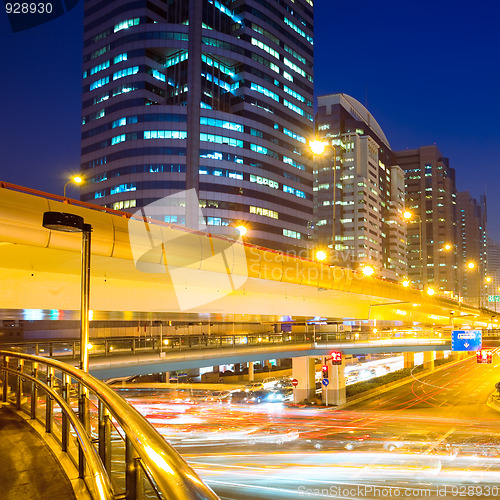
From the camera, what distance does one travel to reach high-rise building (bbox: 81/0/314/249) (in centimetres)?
10188

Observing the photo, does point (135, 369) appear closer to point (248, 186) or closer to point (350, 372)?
point (350, 372)

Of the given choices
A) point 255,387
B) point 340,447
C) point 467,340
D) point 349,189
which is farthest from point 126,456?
point 349,189

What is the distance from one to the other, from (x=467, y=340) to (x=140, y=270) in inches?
1339

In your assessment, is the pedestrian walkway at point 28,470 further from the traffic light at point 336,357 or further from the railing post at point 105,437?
the traffic light at point 336,357

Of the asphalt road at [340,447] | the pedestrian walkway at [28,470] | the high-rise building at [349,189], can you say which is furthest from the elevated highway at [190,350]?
the high-rise building at [349,189]

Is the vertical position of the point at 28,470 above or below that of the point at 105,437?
below

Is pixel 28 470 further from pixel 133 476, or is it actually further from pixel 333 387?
pixel 333 387

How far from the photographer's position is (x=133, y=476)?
351cm

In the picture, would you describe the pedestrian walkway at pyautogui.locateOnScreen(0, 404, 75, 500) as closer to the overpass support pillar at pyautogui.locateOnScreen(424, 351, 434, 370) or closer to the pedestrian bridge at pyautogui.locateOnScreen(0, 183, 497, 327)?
the pedestrian bridge at pyautogui.locateOnScreen(0, 183, 497, 327)

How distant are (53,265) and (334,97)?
172235 mm

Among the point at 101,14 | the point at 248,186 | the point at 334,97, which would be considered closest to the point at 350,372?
the point at 248,186

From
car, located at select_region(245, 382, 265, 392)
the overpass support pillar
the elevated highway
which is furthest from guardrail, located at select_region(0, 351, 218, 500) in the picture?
the overpass support pillar

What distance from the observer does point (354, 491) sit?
17547 mm

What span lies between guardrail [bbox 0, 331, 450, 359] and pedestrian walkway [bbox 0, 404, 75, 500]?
32.4 feet
